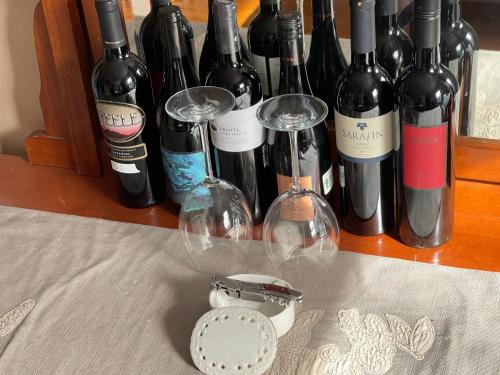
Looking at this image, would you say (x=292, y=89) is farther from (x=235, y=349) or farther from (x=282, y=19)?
(x=235, y=349)

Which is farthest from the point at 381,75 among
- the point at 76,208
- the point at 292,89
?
the point at 76,208

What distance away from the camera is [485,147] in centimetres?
108

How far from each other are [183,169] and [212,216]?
4.0 inches

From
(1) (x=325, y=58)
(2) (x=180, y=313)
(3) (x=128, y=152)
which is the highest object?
(1) (x=325, y=58)

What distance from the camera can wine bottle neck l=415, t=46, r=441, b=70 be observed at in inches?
36.1

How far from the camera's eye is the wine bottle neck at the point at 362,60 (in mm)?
950

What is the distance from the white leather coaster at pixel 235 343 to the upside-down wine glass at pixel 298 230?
0.44 feet

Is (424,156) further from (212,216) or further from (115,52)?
(115,52)

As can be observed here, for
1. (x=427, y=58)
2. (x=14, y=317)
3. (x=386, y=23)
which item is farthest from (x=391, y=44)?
(x=14, y=317)

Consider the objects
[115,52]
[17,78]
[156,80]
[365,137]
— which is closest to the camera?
[365,137]

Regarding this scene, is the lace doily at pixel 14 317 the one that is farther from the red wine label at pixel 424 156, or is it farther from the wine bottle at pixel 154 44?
the red wine label at pixel 424 156

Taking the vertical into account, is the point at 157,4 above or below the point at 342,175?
above

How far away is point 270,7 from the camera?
3.59 ft

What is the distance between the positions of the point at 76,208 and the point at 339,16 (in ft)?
1.65
